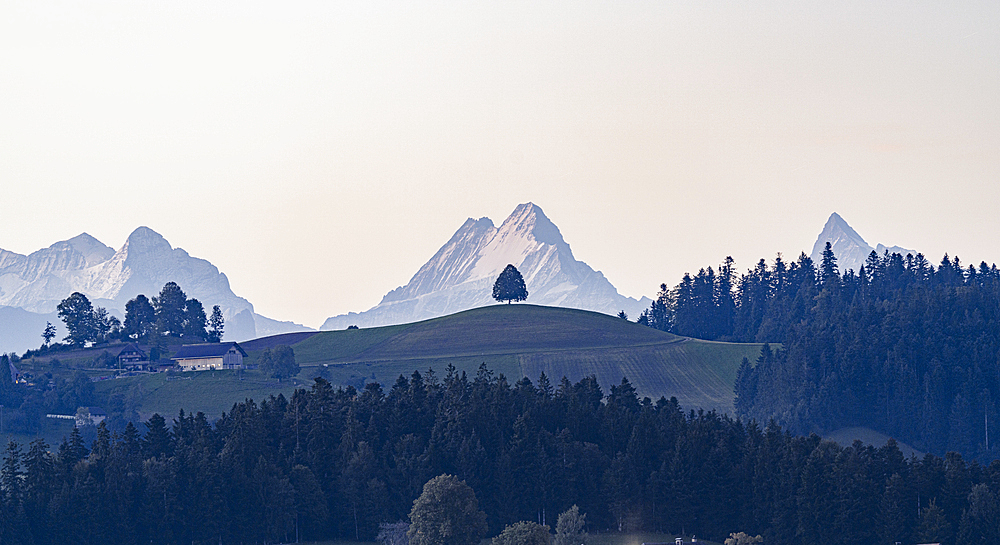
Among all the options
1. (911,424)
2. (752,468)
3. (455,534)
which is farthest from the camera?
(911,424)

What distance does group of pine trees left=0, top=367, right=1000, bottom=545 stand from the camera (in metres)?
116

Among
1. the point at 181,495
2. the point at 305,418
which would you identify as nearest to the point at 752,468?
the point at 305,418

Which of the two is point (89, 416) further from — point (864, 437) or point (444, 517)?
point (864, 437)

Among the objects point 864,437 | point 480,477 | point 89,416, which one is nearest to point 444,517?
point 480,477

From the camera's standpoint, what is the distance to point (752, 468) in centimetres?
12775

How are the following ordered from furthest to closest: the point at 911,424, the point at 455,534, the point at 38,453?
the point at 911,424 → the point at 38,453 → the point at 455,534

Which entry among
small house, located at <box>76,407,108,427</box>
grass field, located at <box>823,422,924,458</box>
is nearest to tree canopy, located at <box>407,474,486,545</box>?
small house, located at <box>76,407,108,427</box>

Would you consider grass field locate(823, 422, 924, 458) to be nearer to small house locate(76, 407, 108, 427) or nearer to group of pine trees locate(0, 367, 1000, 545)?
group of pine trees locate(0, 367, 1000, 545)

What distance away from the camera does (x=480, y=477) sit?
12900 centimetres

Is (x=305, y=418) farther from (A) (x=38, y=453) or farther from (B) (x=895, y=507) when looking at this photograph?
(B) (x=895, y=507)

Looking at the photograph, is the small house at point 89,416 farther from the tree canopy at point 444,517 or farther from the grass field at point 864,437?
the grass field at point 864,437

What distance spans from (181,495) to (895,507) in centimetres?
7244

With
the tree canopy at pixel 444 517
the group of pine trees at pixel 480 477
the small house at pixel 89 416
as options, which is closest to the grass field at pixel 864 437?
the group of pine trees at pixel 480 477

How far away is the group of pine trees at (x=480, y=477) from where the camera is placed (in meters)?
116
